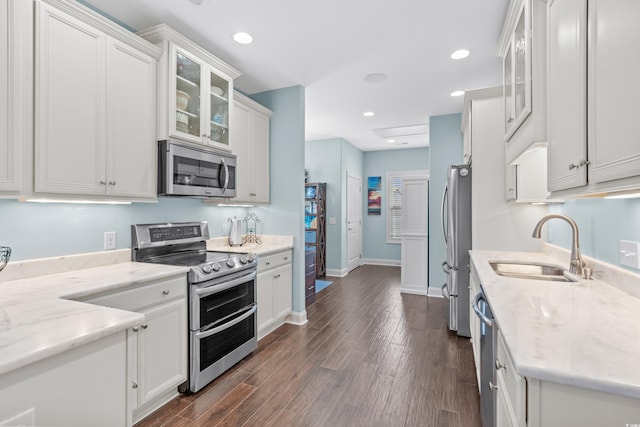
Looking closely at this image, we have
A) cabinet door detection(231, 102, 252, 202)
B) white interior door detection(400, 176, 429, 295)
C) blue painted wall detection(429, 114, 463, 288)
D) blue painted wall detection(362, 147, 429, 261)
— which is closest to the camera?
cabinet door detection(231, 102, 252, 202)

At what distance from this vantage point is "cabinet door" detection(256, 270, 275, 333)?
2.99 metres

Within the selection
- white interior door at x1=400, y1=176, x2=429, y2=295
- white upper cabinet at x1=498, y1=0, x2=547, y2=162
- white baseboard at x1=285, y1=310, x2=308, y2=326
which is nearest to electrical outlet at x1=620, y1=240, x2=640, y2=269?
white upper cabinet at x1=498, y1=0, x2=547, y2=162

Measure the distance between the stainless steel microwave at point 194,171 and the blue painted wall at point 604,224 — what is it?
2711 mm

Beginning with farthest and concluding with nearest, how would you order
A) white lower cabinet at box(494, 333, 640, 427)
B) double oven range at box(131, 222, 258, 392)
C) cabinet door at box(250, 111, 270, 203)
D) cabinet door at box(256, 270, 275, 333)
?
cabinet door at box(250, 111, 270, 203) → cabinet door at box(256, 270, 275, 333) → double oven range at box(131, 222, 258, 392) → white lower cabinet at box(494, 333, 640, 427)

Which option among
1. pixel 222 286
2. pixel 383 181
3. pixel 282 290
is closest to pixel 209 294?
pixel 222 286

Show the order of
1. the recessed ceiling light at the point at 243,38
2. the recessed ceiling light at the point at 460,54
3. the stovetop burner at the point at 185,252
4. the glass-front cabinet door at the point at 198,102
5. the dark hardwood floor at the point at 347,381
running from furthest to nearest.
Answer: the recessed ceiling light at the point at 460,54 → the recessed ceiling light at the point at 243,38 → the glass-front cabinet door at the point at 198,102 → the stovetop burner at the point at 185,252 → the dark hardwood floor at the point at 347,381

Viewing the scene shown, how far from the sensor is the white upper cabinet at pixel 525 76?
4.89 feet

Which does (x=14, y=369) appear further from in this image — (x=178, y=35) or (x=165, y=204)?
(x=178, y=35)

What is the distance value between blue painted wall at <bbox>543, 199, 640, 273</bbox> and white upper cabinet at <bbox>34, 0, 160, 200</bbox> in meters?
2.88

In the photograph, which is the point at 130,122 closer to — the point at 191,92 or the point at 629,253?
the point at 191,92

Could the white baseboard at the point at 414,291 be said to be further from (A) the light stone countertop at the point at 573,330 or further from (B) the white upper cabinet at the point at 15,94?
(B) the white upper cabinet at the point at 15,94

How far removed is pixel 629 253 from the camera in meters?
1.42

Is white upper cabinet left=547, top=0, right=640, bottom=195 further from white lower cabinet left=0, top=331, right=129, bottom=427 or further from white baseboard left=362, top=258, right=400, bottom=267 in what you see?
white baseboard left=362, top=258, right=400, bottom=267

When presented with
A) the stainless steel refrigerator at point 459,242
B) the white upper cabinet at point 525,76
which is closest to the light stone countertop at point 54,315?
the white upper cabinet at point 525,76
